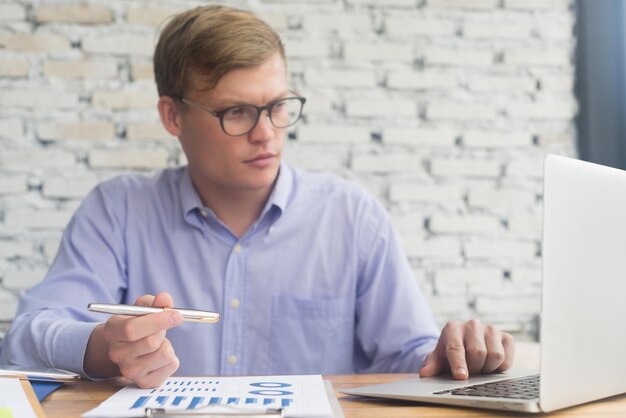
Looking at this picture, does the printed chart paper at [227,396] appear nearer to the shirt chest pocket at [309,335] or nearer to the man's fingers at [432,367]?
the man's fingers at [432,367]

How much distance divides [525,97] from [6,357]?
180 centimetres

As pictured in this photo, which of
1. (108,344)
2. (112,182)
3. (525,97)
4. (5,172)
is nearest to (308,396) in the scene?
(108,344)

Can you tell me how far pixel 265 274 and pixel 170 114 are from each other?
0.44 m

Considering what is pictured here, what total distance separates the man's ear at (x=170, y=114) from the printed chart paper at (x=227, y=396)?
803 mm

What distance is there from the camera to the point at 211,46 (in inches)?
61.1

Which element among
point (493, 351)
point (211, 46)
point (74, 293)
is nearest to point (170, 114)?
point (211, 46)

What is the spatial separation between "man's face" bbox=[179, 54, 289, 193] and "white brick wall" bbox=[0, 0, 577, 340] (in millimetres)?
725

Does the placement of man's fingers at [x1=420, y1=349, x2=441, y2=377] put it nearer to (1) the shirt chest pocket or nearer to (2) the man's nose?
(1) the shirt chest pocket

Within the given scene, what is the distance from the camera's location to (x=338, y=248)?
63.2 inches

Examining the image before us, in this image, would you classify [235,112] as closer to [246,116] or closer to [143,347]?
[246,116]

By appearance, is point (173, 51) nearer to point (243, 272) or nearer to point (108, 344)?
point (243, 272)

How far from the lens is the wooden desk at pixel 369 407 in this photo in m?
0.84

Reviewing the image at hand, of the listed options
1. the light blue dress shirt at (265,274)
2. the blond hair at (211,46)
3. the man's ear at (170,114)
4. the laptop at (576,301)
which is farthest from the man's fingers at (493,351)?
the man's ear at (170,114)

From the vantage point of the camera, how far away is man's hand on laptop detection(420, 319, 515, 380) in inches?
41.4
